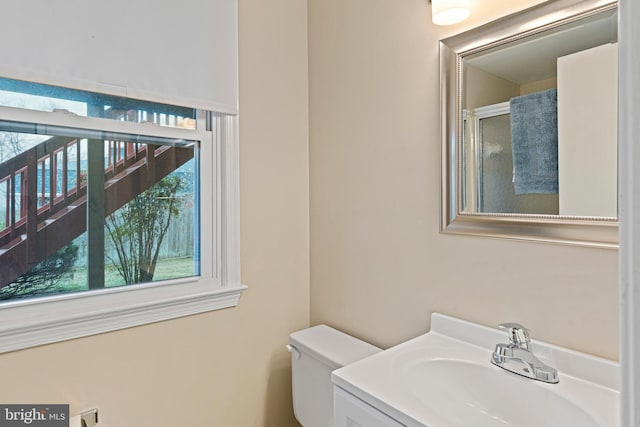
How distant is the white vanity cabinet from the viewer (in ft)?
2.58

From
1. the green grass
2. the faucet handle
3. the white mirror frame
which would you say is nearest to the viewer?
the white mirror frame

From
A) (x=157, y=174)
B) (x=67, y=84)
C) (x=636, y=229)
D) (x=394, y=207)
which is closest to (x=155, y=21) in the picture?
(x=67, y=84)

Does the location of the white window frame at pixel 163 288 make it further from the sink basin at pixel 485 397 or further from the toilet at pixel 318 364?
the sink basin at pixel 485 397

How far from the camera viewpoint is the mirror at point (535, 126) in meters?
0.83

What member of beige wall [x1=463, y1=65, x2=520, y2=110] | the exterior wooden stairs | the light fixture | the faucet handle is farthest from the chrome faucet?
the exterior wooden stairs

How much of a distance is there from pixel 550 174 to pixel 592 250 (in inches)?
8.0

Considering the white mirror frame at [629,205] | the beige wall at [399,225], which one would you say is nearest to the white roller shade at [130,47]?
the beige wall at [399,225]

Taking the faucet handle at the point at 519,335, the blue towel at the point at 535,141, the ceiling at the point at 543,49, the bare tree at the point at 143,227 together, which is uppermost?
the ceiling at the point at 543,49

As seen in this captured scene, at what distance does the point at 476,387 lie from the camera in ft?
3.07

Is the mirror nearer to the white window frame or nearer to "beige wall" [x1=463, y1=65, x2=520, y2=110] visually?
"beige wall" [x1=463, y1=65, x2=520, y2=110]

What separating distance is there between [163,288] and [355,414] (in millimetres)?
856

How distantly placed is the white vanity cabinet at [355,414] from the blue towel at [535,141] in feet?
2.18

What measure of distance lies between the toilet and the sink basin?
347mm

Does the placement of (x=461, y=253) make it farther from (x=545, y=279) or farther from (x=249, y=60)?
(x=249, y=60)
